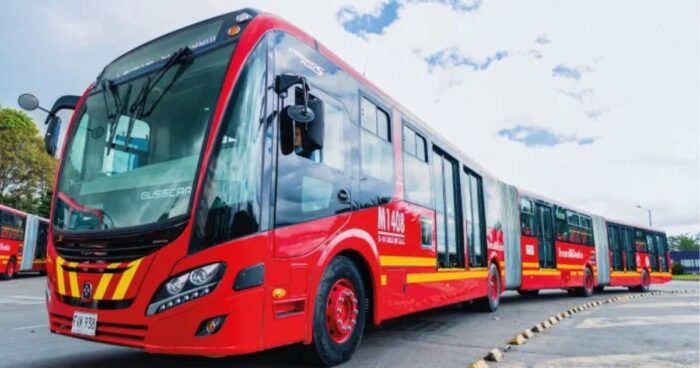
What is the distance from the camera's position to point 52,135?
5266 millimetres

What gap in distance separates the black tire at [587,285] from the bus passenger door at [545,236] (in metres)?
2.69

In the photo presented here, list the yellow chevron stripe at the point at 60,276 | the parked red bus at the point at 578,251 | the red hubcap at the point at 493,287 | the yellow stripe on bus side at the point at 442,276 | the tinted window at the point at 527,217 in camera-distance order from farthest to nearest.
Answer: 1. the parked red bus at the point at 578,251
2. the tinted window at the point at 527,217
3. the red hubcap at the point at 493,287
4. the yellow stripe on bus side at the point at 442,276
5. the yellow chevron stripe at the point at 60,276

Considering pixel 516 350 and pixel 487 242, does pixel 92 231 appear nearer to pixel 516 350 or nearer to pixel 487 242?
pixel 516 350

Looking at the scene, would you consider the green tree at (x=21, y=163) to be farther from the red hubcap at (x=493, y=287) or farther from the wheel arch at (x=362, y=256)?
the wheel arch at (x=362, y=256)

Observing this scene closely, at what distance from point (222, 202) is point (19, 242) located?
889 inches

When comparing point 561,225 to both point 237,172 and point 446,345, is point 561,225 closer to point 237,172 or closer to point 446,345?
point 446,345

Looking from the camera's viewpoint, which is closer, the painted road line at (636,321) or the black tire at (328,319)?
the black tire at (328,319)

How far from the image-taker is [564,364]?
5.24 m

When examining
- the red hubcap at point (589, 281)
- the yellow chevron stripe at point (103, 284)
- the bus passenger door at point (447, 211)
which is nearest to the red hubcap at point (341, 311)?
the yellow chevron stripe at point (103, 284)

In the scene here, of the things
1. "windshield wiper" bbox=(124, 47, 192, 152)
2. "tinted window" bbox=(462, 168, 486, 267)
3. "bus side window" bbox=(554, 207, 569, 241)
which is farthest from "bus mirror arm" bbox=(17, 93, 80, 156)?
"bus side window" bbox=(554, 207, 569, 241)

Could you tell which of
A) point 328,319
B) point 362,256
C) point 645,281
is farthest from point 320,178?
point 645,281

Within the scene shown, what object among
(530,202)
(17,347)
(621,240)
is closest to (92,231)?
(17,347)

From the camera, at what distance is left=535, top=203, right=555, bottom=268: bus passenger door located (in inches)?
589

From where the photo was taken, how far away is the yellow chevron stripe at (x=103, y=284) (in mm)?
3938
